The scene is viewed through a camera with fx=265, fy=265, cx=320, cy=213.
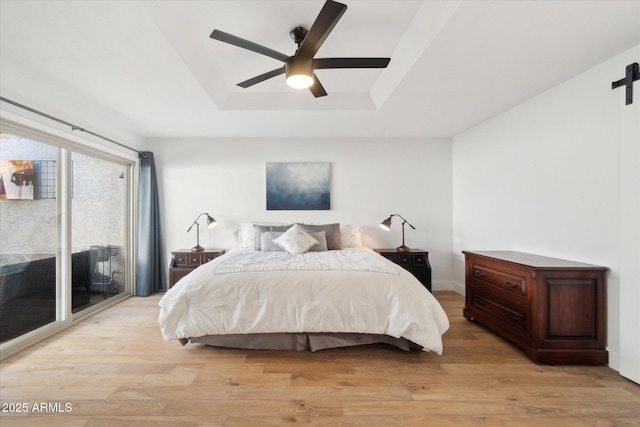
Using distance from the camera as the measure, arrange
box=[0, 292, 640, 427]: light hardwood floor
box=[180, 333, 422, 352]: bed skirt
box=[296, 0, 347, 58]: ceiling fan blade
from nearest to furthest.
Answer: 1. box=[296, 0, 347, 58]: ceiling fan blade
2. box=[0, 292, 640, 427]: light hardwood floor
3. box=[180, 333, 422, 352]: bed skirt

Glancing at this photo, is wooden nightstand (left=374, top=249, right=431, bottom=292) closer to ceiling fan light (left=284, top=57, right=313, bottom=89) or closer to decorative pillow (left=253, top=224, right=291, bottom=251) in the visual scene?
decorative pillow (left=253, top=224, right=291, bottom=251)

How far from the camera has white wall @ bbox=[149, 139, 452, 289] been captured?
165 inches

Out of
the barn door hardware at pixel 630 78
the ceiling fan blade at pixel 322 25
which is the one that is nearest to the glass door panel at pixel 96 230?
the ceiling fan blade at pixel 322 25

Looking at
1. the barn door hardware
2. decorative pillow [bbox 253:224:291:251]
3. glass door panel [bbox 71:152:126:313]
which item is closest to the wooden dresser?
the barn door hardware

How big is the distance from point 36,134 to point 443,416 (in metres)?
3.98

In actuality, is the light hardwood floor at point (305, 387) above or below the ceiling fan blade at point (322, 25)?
below

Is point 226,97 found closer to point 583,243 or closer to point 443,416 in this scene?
point 443,416

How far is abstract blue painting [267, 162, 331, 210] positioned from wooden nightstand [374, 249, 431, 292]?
1.28 m

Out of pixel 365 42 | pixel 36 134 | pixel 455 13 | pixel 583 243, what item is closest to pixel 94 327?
pixel 36 134

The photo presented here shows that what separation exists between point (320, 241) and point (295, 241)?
0.35 metres

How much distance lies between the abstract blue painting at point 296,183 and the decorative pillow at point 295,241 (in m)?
0.88

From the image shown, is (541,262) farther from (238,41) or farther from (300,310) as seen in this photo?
(238,41)

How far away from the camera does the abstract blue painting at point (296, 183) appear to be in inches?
165

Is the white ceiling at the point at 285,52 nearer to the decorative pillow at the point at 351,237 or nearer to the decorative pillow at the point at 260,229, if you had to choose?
the decorative pillow at the point at 260,229
